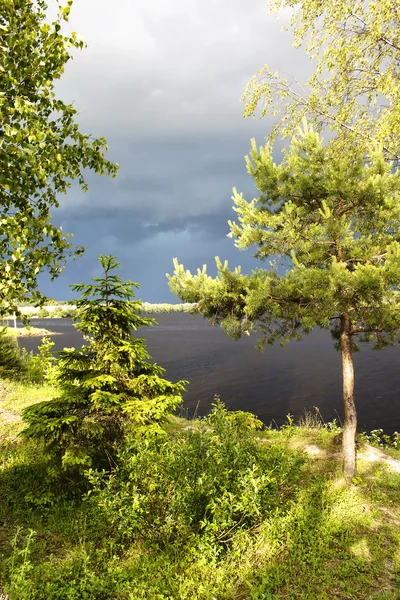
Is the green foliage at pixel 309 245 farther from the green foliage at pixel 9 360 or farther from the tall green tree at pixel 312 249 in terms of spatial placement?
the green foliage at pixel 9 360

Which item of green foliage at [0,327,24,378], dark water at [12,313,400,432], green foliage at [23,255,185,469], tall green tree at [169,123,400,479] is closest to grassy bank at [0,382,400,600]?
green foliage at [23,255,185,469]

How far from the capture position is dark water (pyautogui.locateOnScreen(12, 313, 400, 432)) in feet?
70.9

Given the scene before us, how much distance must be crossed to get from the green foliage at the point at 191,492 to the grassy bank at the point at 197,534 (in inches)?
0.8

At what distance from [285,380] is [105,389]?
24728 mm

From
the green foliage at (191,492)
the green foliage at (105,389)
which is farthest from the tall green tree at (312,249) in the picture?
the green foliage at (191,492)

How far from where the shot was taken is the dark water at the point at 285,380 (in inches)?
851

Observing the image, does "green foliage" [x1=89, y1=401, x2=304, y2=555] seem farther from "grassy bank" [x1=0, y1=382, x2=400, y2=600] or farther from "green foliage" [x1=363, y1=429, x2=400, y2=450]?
"green foliage" [x1=363, y1=429, x2=400, y2=450]

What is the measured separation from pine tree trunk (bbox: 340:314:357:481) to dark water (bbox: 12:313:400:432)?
1108 centimetres

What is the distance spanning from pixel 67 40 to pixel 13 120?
51.7 inches

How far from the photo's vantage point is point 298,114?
8797 millimetres

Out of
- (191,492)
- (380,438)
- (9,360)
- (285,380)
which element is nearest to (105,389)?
(191,492)

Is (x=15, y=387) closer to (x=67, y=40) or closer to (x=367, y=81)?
(x=67, y=40)

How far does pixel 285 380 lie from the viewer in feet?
97.3

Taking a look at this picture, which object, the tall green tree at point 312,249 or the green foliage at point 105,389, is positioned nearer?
the green foliage at point 105,389
